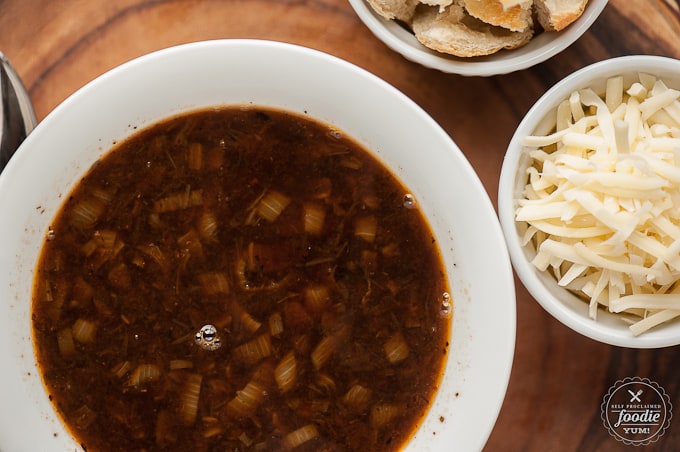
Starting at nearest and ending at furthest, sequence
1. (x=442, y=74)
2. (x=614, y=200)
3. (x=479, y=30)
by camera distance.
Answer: (x=614, y=200)
(x=479, y=30)
(x=442, y=74)

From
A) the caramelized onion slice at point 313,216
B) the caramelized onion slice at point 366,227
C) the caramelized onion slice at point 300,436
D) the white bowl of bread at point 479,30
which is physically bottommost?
the caramelized onion slice at point 300,436

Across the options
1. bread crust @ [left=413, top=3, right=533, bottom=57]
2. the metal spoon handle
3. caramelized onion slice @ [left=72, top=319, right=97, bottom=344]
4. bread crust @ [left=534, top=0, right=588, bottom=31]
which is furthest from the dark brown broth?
bread crust @ [left=534, top=0, right=588, bottom=31]

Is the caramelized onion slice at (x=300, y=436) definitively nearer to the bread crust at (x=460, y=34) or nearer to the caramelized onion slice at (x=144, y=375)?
the caramelized onion slice at (x=144, y=375)

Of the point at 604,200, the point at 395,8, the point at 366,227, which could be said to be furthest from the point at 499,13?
the point at 366,227

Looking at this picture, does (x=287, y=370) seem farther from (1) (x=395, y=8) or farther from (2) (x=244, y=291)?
(1) (x=395, y=8)

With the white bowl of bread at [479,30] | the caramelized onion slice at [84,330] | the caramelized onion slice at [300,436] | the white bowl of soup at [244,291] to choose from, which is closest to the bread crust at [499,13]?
the white bowl of bread at [479,30]

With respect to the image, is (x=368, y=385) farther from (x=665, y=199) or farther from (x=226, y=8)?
(x=226, y=8)

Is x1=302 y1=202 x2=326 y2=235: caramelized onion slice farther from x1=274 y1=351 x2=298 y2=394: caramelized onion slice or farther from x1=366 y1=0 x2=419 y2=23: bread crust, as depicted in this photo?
x1=366 y1=0 x2=419 y2=23: bread crust
